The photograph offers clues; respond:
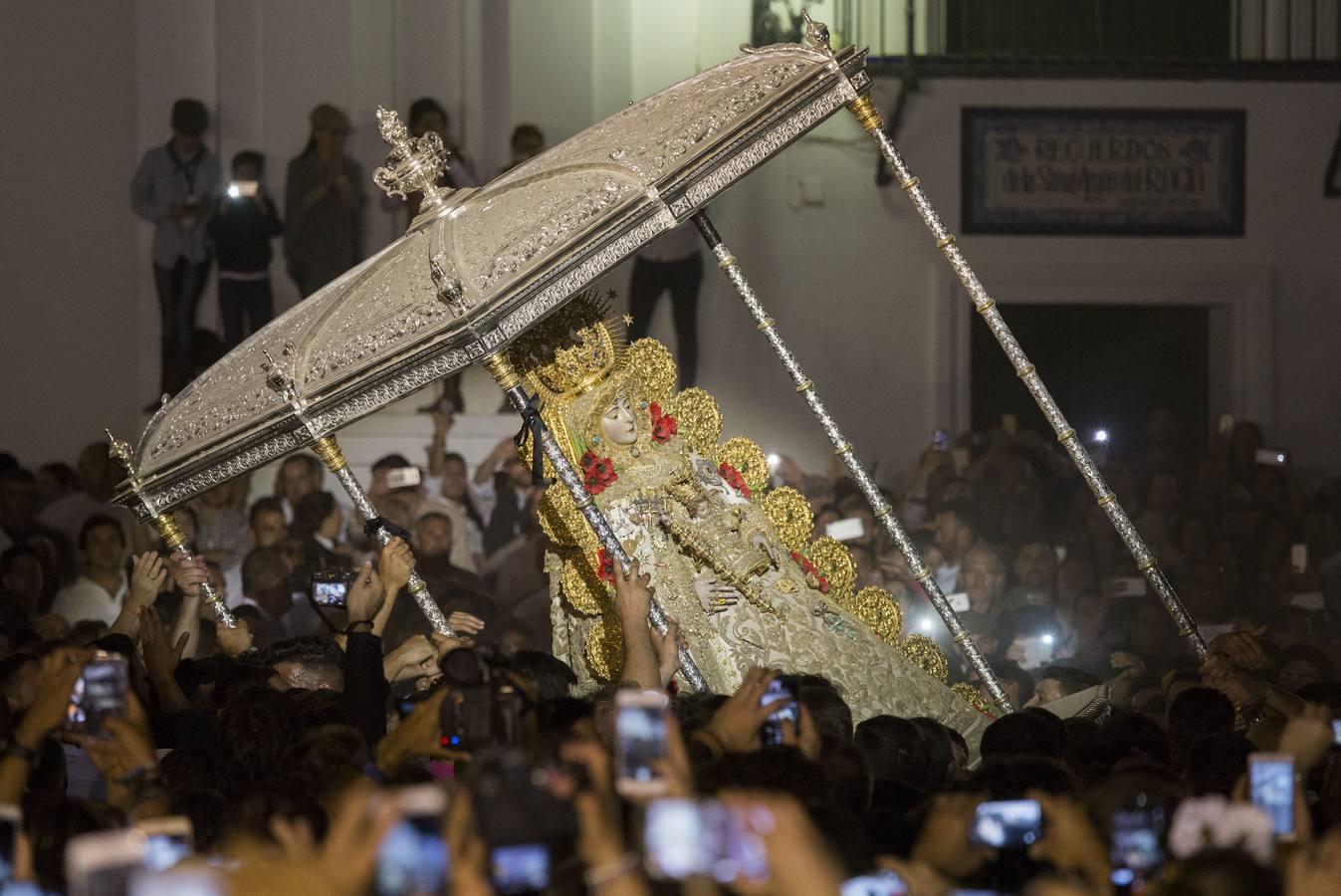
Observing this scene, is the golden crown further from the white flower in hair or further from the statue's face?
the white flower in hair

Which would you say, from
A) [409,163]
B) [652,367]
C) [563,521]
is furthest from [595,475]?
[409,163]

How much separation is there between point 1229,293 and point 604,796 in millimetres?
10048

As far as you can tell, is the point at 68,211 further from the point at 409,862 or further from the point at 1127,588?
the point at 409,862

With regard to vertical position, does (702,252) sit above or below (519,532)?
above

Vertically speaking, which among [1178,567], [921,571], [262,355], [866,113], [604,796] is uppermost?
[866,113]

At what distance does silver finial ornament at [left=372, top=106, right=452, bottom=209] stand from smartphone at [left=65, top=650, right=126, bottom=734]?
2081mm

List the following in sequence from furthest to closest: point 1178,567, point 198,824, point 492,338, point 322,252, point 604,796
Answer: point 322,252
point 1178,567
point 492,338
point 198,824
point 604,796

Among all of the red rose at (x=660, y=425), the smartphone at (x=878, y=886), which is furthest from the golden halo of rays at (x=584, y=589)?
the smartphone at (x=878, y=886)

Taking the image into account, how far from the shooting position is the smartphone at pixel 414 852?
2.95m

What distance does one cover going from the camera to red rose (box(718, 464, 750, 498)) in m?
6.61

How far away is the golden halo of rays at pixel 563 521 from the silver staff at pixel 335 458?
1.55ft

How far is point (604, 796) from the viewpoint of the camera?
3441 millimetres

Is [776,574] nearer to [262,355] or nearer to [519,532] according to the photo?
[262,355]

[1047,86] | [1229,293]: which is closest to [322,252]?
[1047,86]
